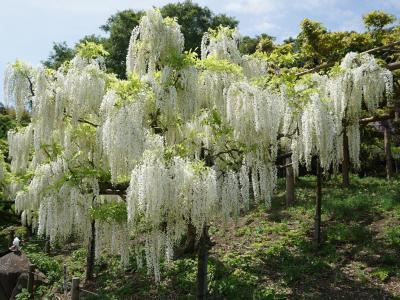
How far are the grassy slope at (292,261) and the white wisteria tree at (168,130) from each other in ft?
5.50

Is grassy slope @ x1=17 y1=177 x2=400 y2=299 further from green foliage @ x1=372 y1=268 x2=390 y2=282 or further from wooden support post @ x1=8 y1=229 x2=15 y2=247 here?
wooden support post @ x1=8 y1=229 x2=15 y2=247

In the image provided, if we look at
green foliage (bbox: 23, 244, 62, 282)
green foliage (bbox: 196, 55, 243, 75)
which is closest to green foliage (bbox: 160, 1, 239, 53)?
green foliage (bbox: 23, 244, 62, 282)

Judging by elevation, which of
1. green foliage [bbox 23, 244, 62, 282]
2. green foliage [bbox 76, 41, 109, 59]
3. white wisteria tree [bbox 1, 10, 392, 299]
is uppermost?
green foliage [bbox 76, 41, 109, 59]

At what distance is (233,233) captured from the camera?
45.0 feet

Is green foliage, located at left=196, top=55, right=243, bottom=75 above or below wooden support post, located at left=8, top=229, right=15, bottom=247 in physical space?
above

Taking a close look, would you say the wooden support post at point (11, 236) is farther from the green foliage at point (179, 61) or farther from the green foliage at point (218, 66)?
the green foliage at point (218, 66)

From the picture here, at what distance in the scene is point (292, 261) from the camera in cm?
1067

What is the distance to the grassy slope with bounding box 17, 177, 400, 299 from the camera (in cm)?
931

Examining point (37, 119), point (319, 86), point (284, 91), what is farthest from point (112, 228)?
point (319, 86)

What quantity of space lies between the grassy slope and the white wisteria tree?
168cm

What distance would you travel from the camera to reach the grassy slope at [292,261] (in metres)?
9.31

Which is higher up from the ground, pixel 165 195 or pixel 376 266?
pixel 165 195

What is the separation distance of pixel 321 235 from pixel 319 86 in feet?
14.2

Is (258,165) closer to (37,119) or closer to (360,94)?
(360,94)
